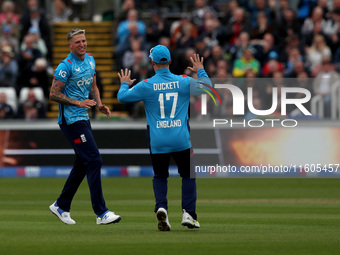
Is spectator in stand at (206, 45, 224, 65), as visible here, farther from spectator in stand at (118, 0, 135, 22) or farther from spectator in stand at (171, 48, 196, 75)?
spectator in stand at (118, 0, 135, 22)

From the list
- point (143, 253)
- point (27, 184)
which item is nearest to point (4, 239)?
point (143, 253)

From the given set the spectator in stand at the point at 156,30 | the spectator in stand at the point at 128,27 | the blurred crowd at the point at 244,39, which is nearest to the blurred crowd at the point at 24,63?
the spectator in stand at the point at 128,27

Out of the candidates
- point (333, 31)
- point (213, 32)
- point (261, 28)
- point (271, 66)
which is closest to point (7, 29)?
point (213, 32)

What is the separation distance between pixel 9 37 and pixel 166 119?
57.3 ft

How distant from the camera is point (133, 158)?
907 inches

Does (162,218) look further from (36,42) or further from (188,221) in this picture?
(36,42)

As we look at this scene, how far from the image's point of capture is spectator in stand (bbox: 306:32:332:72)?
25.8m

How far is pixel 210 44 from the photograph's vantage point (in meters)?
27.1

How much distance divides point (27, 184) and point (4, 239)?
10.3 m

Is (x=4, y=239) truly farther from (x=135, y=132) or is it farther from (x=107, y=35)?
(x=107, y=35)

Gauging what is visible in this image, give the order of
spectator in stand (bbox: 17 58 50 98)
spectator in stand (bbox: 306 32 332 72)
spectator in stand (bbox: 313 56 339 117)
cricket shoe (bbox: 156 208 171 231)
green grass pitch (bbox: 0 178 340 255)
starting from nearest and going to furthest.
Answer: green grass pitch (bbox: 0 178 340 255), cricket shoe (bbox: 156 208 171 231), spectator in stand (bbox: 313 56 339 117), spectator in stand (bbox: 306 32 332 72), spectator in stand (bbox: 17 58 50 98)

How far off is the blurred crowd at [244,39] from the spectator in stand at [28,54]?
2461 mm

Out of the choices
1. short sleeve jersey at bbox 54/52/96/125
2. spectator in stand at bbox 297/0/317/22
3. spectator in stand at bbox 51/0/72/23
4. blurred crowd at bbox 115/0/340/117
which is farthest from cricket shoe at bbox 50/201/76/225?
spectator in stand at bbox 51/0/72/23

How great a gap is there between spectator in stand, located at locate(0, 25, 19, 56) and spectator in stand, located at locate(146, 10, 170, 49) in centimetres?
398
